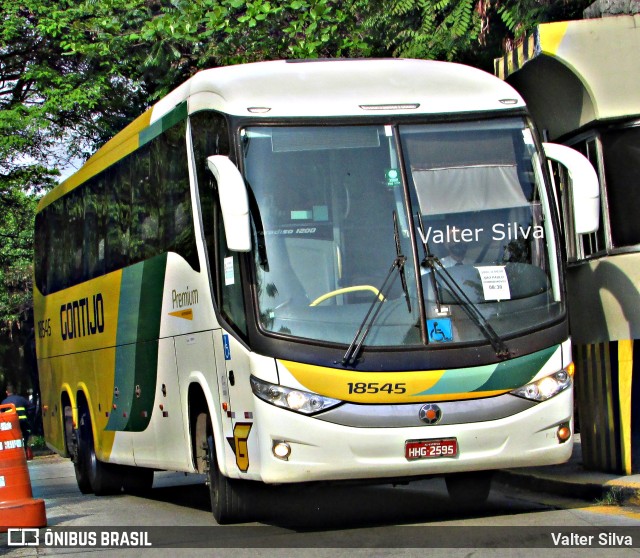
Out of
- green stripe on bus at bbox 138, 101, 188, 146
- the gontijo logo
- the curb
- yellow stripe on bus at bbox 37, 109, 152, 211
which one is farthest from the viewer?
the gontijo logo

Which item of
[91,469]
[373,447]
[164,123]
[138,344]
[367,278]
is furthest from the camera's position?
[91,469]

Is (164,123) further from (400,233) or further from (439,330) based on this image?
(439,330)

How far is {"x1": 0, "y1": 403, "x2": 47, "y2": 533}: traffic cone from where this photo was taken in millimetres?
9789

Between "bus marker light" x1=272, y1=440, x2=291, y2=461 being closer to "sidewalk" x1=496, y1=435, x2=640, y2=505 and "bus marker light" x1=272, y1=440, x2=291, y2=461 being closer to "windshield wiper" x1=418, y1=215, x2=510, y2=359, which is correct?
"windshield wiper" x1=418, y1=215, x2=510, y2=359

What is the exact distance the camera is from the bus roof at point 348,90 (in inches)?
366

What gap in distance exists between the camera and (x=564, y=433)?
29.3ft

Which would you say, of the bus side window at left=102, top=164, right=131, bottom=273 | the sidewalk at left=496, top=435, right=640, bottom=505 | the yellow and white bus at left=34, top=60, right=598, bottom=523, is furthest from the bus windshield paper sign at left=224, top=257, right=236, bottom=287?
the sidewalk at left=496, top=435, right=640, bottom=505

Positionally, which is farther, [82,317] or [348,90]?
[82,317]

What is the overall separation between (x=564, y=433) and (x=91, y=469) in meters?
7.56

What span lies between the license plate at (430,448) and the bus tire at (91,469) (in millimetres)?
6937

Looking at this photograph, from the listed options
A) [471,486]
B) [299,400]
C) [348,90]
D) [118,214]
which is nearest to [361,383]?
[299,400]

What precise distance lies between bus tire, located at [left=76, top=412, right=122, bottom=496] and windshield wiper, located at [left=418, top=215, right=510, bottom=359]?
7.03m

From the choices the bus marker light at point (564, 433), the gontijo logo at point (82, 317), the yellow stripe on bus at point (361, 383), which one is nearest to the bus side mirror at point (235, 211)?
the yellow stripe on bus at point (361, 383)

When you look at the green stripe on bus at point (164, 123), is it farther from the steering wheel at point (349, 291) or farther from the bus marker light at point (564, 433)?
the bus marker light at point (564, 433)
